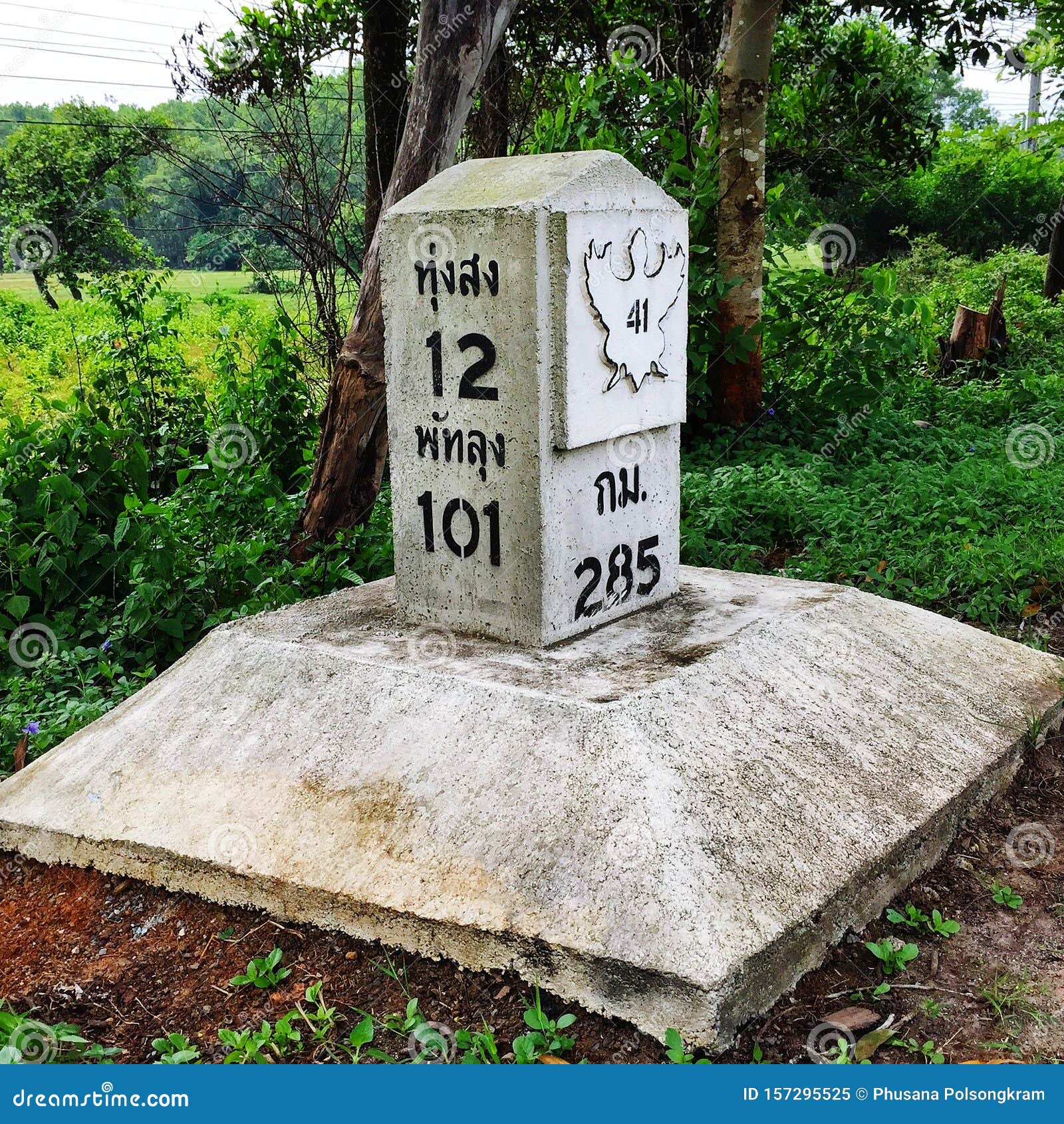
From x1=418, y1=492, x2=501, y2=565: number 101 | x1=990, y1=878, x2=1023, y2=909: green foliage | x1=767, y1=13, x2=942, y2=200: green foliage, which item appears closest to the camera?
x1=990, y1=878, x2=1023, y2=909: green foliage

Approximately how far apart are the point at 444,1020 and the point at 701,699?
40.9 inches

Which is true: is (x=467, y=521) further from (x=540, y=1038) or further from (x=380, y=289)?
(x=380, y=289)

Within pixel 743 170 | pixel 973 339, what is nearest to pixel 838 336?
pixel 743 170

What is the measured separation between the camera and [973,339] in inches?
394

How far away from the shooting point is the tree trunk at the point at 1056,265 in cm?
1303

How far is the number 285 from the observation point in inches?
138
